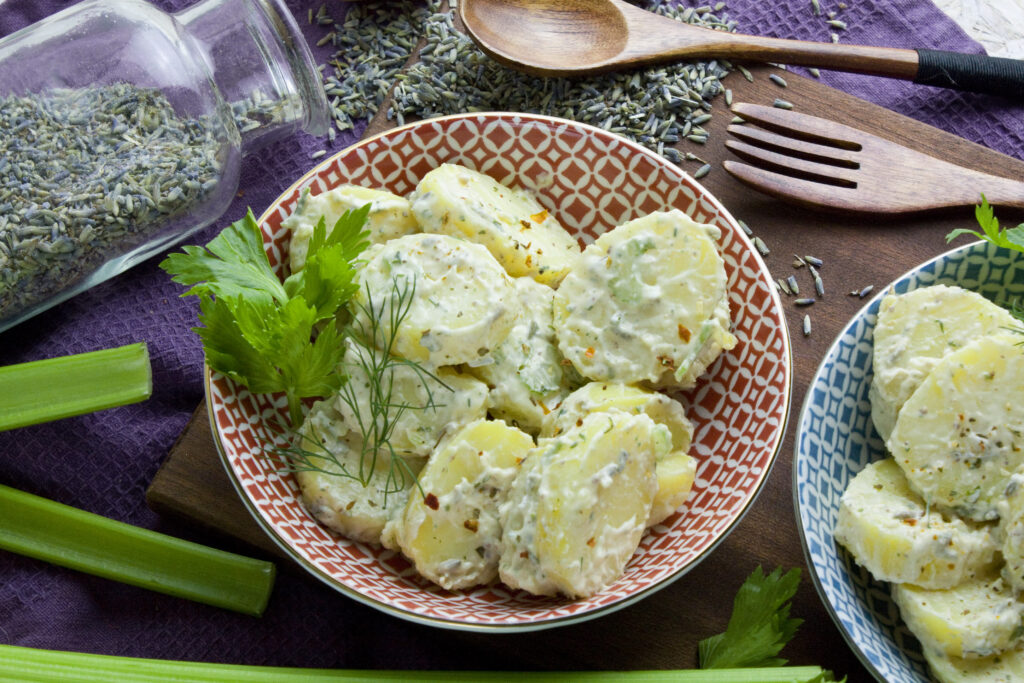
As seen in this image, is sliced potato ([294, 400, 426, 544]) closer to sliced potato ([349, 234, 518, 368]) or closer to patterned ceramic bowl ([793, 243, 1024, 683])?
sliced potato ([349, 234, 518, 368])

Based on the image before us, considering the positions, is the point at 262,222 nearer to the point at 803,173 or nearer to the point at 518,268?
the point at 518,268

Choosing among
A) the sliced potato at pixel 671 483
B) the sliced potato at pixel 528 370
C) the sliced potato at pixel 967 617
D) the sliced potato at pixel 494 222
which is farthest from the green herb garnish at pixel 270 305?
the sliced potato at pixel 967 617

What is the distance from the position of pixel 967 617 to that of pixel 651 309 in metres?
0.78

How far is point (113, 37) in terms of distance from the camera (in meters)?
2.36

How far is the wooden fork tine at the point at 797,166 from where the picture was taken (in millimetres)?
2293

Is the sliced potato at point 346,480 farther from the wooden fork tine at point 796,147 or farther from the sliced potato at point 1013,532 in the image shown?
the wooden fork tine at point 796,147

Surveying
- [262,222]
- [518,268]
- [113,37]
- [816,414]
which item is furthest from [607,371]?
[113,37]

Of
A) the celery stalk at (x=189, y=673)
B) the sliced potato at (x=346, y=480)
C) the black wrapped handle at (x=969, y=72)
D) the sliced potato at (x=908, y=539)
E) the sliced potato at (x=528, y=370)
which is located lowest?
the celery stalk at (x=189, y=673)

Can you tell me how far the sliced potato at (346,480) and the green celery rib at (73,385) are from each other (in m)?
0.53

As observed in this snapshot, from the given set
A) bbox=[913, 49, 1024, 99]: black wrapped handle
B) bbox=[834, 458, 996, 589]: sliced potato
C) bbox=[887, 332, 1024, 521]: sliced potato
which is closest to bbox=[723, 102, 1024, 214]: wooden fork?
bbox=[913, 49, 1024, 99]: black wrapped handle

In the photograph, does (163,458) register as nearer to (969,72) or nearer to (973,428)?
(973,428)

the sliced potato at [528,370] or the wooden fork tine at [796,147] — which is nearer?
the sliced potato at [528,370]

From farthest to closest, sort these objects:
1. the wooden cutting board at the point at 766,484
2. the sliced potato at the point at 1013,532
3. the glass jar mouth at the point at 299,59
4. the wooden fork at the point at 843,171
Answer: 1. the glass jar mouth at the point at 299,59
2. the wooden fork at the point at 843,171
3. the wooden cutting board at the point at 766,484
4. the sliced potato at the point at 1013,532

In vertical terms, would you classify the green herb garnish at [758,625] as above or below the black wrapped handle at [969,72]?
below
